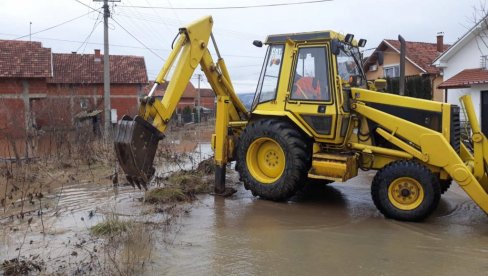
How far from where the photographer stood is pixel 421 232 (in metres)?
6.73

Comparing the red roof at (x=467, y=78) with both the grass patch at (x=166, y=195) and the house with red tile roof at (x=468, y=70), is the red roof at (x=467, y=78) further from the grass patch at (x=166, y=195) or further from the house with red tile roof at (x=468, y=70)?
the grass patch at (x=166, y=195)

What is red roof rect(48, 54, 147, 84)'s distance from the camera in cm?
4174

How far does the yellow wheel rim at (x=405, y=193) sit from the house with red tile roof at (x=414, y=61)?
23.6m

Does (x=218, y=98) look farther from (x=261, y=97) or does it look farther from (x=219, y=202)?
(x=219, y=202)

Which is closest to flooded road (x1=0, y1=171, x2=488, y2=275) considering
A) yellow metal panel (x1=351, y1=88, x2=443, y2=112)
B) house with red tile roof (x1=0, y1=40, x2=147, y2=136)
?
yellow metal panel (x1=351, y1=88, x2=443, y2=112)

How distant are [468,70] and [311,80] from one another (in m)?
18.0

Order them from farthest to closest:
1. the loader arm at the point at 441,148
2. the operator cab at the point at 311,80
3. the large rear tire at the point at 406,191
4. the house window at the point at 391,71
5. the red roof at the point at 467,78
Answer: the house window at the point at 391,71 → the red roof at the point at 467,78 → the operator cab at the point at 311,80 → the large rear tire at the point at 406,191 → the loader arm at the point at 441,148

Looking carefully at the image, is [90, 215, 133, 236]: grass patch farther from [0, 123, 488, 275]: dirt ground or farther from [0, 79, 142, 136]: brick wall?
[0, 79, 142, 136]: brick wall

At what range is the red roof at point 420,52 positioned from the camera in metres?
31.5

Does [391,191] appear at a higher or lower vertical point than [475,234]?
higher

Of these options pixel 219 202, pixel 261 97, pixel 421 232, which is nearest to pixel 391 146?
pixel 421 232

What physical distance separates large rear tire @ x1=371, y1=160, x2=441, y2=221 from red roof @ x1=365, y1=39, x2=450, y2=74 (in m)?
24.7

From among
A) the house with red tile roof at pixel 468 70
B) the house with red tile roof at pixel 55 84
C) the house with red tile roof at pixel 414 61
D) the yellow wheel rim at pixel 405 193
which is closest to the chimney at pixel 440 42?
the house with red tile roof at pixel 414 61

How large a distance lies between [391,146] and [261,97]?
2440 mm
